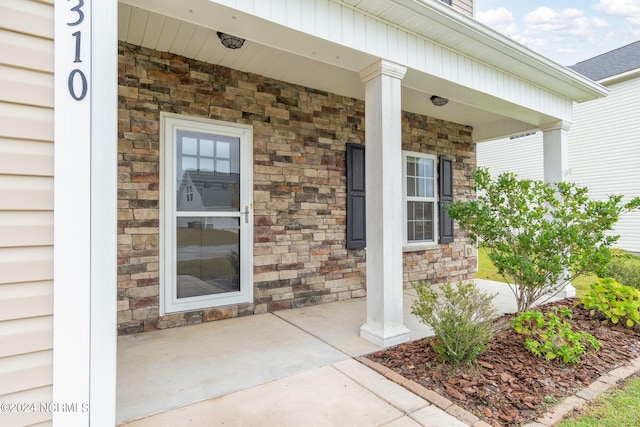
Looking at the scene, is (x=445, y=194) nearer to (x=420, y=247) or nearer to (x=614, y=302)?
(x=420, y=247)

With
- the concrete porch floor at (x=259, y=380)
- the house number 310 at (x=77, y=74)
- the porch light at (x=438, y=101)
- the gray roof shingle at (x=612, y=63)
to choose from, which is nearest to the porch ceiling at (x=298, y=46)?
the porch light at (x=438, y=101)

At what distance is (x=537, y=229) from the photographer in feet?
10.8

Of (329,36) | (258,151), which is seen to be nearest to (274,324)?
(258,151)

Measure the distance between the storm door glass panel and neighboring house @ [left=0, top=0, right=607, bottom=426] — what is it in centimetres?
2

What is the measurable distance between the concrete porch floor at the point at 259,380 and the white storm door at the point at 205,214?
16.0 inches

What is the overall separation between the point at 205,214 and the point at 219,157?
644 mm

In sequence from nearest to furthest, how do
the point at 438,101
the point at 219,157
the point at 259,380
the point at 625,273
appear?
the point at 259,380 < the point at 219,157 < the point at 438,101 < the point at 625,273

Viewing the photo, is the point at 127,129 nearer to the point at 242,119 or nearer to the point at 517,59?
the point at 242,119

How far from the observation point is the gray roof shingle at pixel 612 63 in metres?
8.66

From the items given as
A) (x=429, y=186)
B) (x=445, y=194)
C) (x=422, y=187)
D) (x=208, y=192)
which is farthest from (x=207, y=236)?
(x=445, y=194)

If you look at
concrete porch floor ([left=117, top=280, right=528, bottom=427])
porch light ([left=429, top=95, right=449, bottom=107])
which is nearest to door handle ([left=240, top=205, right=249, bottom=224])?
concrete porch floor ([left=117, top=280, right=528, bottom=427])

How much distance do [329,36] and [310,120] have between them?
5.49 ft

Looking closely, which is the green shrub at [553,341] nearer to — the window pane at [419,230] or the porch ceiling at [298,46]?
the porch ceiling at [298,46]

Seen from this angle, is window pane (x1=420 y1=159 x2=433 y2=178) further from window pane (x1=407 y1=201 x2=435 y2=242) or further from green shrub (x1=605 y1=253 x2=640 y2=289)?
green shrub (x1=605 y1=253 x2=640 y2=289)
